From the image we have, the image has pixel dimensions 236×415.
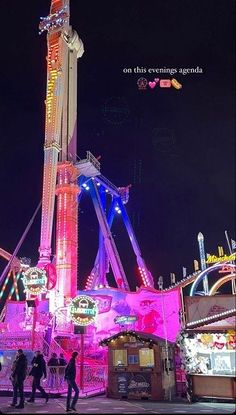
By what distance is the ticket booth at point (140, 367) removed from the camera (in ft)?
50.8

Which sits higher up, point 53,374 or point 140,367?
point 140,367

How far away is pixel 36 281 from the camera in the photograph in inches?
1244

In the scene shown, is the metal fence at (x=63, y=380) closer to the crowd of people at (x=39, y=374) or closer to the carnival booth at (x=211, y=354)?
the crowd of people at (x=39, y=374)

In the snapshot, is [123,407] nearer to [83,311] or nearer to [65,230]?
[83,311]

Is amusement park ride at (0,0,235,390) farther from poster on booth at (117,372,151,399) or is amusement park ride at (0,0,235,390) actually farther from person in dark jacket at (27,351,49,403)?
person in dark jacket at (27,351,49,403)

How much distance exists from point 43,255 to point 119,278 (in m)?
11.6

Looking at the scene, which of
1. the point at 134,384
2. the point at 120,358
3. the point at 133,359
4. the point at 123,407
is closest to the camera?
the point at 123,407

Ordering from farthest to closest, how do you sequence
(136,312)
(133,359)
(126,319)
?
(136,312), (126,319), (133,359)

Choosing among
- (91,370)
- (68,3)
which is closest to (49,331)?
(91,370)

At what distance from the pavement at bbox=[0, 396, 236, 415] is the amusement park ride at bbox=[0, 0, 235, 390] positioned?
15.4 m

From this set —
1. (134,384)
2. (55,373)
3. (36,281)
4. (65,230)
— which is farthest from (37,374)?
(65,230)

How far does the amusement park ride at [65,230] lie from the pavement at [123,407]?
1543cm

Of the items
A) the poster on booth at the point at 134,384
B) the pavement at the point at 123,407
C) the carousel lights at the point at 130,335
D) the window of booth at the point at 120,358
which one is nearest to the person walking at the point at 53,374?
the pavement at the point at 123,407

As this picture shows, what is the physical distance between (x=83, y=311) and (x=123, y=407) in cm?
1493
